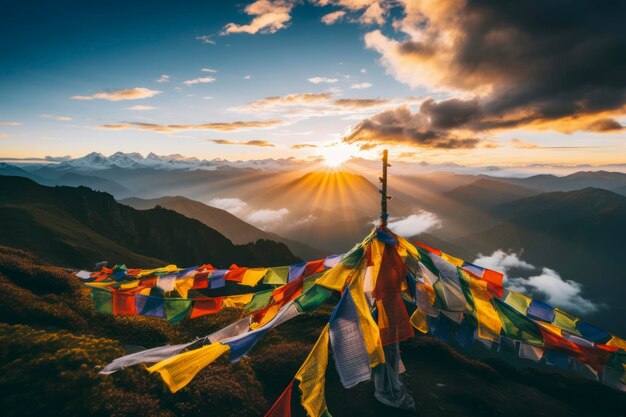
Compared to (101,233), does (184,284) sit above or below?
above

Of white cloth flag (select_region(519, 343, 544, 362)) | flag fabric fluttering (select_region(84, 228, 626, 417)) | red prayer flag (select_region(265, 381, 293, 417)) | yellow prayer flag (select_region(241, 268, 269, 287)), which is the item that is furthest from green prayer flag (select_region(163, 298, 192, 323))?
white cloth flag (select_region(519, 343, 544, 362))

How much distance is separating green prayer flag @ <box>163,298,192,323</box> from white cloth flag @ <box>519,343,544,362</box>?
12364mm

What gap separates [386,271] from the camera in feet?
35.4

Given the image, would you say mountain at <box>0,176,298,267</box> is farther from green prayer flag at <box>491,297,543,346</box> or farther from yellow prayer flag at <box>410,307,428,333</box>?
green prayer flag at <box>491,297,543,346</box>

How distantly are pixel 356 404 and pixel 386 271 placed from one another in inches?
302

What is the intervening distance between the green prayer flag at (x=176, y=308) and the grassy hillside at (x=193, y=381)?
291 centimetres

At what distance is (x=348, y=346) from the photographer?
22.3 feet

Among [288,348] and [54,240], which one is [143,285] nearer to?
[288,348]

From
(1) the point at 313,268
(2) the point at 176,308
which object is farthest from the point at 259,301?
(2) the point at 176,308

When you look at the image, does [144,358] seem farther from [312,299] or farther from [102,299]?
[102,299]

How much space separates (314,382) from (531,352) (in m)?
9.57

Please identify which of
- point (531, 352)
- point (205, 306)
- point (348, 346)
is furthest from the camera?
point (205, 306)

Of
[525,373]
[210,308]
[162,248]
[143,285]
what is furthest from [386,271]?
[162,248]

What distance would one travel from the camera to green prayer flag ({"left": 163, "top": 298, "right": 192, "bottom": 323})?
1159cm
